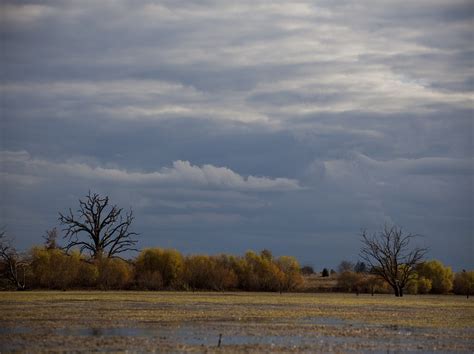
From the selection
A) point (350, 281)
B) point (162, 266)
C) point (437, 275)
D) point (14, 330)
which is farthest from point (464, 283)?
point (14, 330)

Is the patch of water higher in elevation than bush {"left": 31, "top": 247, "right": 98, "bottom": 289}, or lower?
lower

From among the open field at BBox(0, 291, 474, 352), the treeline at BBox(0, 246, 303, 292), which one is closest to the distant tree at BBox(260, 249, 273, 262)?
the treeline at BBox(0, 246, 303, 292)

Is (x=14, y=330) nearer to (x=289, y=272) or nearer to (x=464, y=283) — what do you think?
(x=289, y=272)

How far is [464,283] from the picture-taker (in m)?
99.6

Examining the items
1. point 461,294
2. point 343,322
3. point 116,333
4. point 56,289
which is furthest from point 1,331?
point 461,294

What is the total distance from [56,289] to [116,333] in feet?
191

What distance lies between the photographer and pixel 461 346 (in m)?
29.7

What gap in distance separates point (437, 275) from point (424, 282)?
2633 mm

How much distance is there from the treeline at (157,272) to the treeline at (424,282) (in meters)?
6.75

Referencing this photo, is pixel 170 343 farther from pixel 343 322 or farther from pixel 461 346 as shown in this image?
pixel 343 322

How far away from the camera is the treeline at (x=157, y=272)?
8756cm

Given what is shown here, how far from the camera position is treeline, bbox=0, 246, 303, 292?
87562mm

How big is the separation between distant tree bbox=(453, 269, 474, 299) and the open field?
5290 cm

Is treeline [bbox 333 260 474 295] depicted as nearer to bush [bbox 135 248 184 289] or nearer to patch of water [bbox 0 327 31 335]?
bush [bbox 135 248 184 289]
